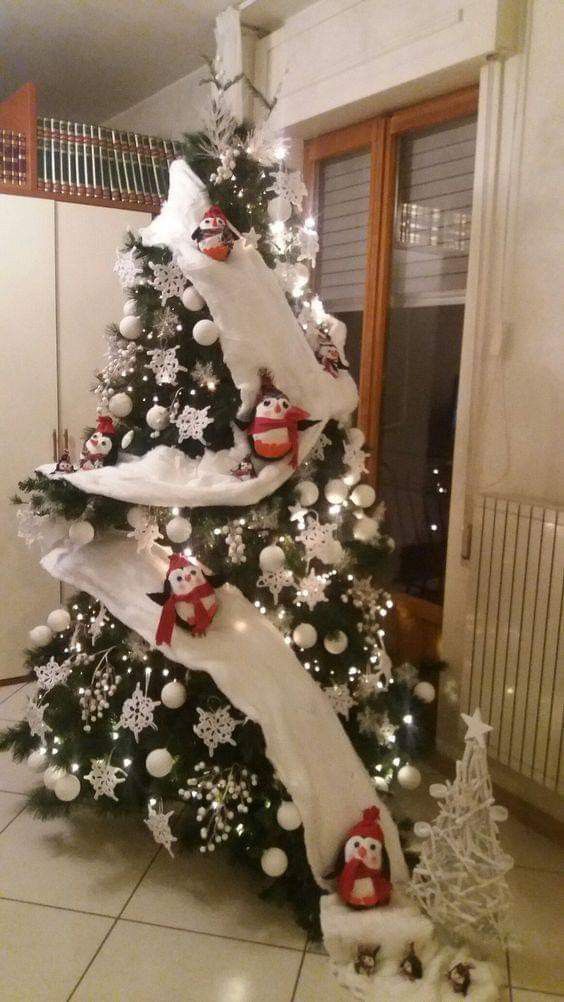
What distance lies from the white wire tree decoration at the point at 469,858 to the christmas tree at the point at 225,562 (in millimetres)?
179

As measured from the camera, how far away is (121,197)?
2.88 metres

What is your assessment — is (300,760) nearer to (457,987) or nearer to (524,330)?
(457,987)

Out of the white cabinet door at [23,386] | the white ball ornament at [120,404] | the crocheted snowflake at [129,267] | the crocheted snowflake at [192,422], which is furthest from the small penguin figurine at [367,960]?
the white cabinet door at [23,386]

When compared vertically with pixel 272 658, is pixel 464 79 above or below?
above

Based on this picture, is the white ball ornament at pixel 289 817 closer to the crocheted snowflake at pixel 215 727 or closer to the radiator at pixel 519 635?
the crocheted snowflake at pixel 215 727

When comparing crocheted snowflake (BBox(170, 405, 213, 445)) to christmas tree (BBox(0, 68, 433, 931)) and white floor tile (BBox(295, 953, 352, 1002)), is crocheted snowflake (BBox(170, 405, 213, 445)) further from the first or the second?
white floor tile (BBox(295, 953, 352, 1002))

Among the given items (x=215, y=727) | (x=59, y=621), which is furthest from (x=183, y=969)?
(x=59, y=621)

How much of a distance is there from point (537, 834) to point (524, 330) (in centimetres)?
147

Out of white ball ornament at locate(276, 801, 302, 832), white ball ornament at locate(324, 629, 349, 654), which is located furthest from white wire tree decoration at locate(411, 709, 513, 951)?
white ball ornament at locate(324, 629, 349, 654)

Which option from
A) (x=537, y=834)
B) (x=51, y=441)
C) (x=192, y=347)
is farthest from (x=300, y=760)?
(x=51, y=441)

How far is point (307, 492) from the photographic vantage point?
6.06 feet

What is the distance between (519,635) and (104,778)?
119 centimetres

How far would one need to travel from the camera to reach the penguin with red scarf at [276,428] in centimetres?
175

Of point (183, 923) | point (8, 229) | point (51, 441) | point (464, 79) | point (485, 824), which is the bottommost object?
point (183, 923)
